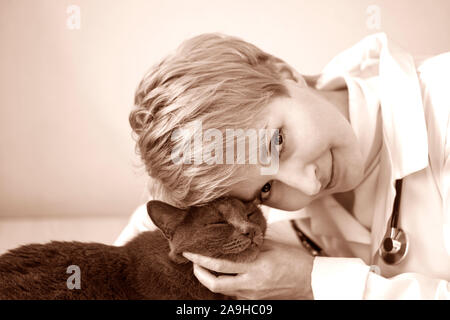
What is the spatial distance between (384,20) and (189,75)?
0.79m

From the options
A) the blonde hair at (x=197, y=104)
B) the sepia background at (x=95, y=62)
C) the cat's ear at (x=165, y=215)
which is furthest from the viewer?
the sepia background at (x=95, y=62)

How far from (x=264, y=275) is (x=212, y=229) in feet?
0.53

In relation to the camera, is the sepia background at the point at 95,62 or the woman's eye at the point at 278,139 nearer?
the woman's eye at the point at 278,139

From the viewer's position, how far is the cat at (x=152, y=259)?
97cm

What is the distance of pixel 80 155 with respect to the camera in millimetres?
1511

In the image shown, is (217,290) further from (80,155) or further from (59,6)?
(59,6)

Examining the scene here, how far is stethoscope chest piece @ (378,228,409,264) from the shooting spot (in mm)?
1061

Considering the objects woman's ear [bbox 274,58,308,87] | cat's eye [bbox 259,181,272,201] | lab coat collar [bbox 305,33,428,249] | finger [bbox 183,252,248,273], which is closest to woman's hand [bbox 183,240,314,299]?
finger [bbox 183,252,248,273]

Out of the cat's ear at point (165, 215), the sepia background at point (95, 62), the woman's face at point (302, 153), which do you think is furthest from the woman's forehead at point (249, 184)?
the sepia background at point (95, 62)

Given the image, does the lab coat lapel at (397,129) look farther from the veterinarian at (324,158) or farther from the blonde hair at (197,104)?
the blonde hair at (197,104)

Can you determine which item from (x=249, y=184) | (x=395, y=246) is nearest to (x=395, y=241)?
(x=395, y=246)

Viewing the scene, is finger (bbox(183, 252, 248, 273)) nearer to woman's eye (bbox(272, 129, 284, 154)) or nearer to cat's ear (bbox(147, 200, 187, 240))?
cat's ear (bbox(147, 200, 187, 240))

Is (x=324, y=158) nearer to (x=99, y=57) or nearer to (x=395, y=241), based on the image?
(x=395, y=241)
